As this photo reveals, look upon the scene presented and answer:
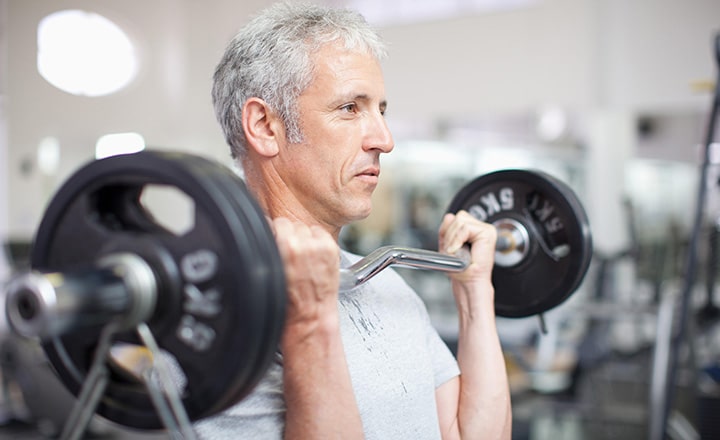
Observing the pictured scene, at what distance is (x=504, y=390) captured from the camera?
4.51 ft

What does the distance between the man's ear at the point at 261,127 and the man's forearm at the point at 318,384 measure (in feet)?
1.27

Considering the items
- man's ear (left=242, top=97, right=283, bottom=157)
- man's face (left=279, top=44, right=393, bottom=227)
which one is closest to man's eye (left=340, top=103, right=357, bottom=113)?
man's face (left=279, top=44, right=393, bottom=227)

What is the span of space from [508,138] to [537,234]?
6.94 meters

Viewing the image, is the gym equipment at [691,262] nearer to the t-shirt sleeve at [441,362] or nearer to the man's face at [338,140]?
the t-shirt sleeve at [441,362]

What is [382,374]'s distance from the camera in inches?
45.9

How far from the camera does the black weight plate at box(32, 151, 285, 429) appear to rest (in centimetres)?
74

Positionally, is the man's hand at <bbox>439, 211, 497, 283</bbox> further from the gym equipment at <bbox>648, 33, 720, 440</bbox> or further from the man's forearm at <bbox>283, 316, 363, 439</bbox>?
the gym equipment at <bbox>648, 33, 720, 440</bbox>

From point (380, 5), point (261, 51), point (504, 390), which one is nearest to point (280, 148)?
point (261, 51)

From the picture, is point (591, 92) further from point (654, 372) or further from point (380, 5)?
point (654, 372)

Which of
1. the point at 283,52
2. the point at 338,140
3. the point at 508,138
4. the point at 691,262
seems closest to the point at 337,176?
the point at 338,140

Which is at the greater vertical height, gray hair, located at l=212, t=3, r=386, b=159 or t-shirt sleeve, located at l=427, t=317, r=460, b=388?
gray hair, located at l=212, t=3, r=386, b=159

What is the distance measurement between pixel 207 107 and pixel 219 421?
657cm

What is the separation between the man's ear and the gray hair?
1cm

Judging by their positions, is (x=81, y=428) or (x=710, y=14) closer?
(x=81, y=428)
